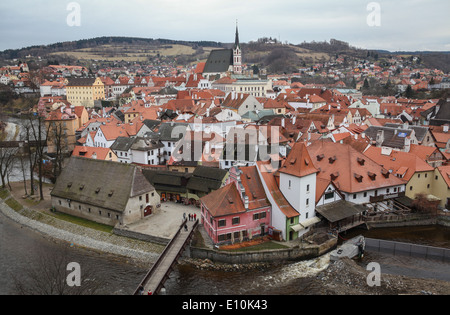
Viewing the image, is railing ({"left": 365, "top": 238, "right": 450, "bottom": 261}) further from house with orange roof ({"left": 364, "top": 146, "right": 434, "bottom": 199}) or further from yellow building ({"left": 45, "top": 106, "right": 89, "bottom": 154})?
yellow building ({"left": 45, "top": 106, "right": 89, "bottom": 154})

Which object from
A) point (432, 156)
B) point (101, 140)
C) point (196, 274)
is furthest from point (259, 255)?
point (101, 140)

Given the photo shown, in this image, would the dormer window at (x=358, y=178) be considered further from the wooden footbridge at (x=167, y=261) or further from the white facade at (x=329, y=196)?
the wooden footbridge at (x=167, y=261)

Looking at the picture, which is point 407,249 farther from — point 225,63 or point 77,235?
point 225,63

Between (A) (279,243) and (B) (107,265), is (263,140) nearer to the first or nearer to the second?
(A) (279,243)

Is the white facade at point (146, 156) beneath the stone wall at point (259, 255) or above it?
above

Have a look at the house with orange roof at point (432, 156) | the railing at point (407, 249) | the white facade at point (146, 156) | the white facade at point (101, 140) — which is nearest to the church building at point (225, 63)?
the white facade at point (101, 140)

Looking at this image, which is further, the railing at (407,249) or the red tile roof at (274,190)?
the red tile roof at (274,190)

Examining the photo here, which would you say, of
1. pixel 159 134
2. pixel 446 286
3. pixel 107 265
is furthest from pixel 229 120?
pixel 446 286
